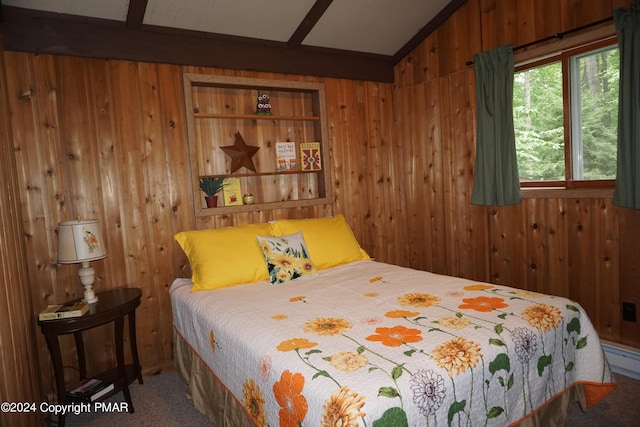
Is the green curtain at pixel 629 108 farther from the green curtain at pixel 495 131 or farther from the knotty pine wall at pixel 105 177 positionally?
the knotty pine wall at pixel 105 177

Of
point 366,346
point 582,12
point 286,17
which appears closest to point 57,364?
point 366,346

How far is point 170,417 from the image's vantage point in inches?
85.0

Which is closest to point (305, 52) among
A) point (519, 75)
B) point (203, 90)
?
point (203, 90)

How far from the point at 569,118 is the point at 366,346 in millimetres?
2248

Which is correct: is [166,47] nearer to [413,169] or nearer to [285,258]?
[285,258]

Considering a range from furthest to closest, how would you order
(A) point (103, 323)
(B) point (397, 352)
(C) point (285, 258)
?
(C) point (285, 258) < (A) point (103, 323) < (B) point (397, 352)

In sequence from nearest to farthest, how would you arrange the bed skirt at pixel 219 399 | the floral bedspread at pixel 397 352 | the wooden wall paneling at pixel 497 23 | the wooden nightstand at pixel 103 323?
the floral bedspread at pixel 397 352 → the bed skirt at pixel 219 399 → the wooden nightstand at pixel 103 323 → the wooden wall paneling at pixel 497 23

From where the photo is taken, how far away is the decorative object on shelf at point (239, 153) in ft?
9.75

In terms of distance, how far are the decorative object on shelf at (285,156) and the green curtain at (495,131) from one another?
145cm

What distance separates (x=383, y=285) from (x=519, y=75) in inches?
78.3

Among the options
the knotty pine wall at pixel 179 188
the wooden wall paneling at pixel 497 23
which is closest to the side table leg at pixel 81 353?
the knotty pine wall at pixel 179 188

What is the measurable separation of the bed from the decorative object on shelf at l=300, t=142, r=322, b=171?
3.14ft

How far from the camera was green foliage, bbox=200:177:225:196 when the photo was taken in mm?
2910

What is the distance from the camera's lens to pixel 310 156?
10.8 ft
